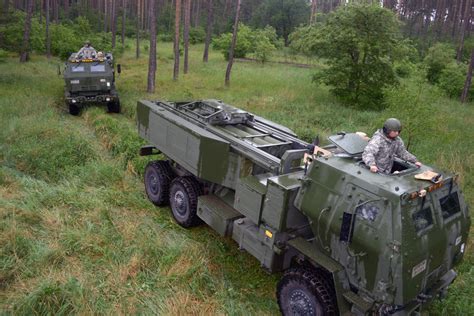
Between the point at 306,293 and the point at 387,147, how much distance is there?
6.90ft

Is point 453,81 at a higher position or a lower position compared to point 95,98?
higher

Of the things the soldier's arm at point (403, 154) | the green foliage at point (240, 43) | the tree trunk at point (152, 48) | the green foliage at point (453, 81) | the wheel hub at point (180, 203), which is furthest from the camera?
the green foliage at point (240, 43)

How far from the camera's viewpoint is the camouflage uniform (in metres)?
5.14

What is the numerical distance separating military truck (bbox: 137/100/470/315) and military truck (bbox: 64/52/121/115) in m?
9.01

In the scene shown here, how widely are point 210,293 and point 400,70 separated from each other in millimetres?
20542

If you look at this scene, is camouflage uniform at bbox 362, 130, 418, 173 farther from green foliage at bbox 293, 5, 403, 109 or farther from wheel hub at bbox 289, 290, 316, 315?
green foliage at bbox 293, 5, 403, 109

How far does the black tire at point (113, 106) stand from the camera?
15.2 m

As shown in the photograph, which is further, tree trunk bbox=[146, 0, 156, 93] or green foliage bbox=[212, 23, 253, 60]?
green foliage bbox=[212, 23, 253, 60]

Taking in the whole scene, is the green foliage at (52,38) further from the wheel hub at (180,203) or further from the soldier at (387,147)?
the soldier at (387,147)

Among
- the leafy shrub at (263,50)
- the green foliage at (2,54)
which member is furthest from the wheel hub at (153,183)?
the leafy shrub at (263,50)

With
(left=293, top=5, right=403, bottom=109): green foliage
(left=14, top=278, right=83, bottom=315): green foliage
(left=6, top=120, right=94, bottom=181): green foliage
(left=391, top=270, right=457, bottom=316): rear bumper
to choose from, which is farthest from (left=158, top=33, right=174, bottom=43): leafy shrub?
(left=391, top=270, right=457, bottom=316): rear bumper

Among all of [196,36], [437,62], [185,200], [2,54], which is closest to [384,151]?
[185,200]

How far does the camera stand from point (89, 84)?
589 inches

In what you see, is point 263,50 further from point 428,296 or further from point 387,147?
point 428,296
